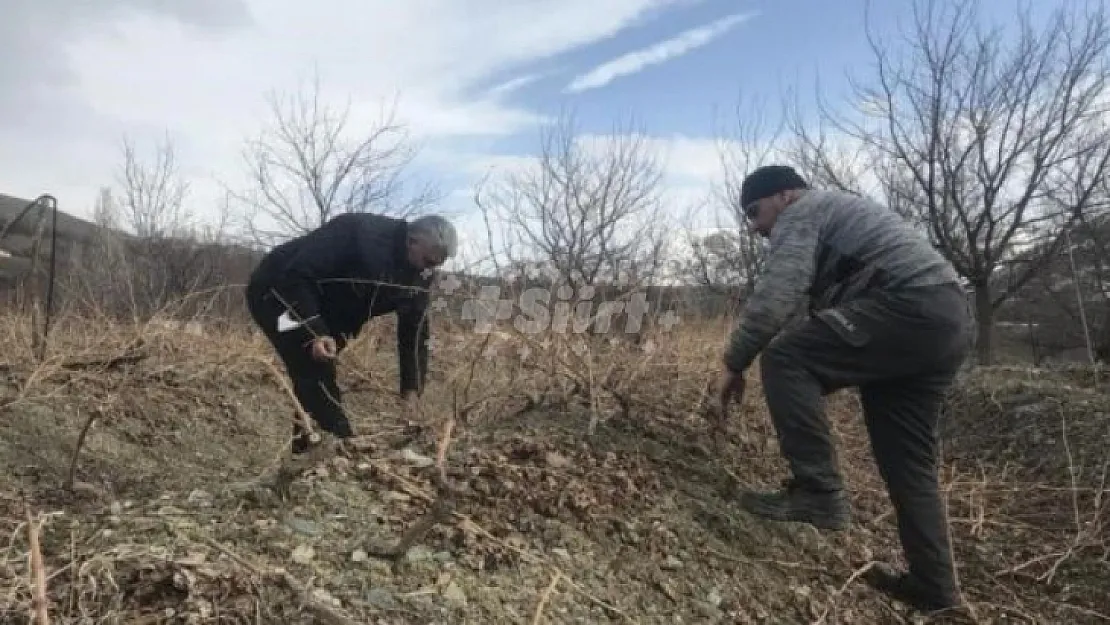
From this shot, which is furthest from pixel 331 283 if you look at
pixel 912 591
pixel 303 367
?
pixel 912 591

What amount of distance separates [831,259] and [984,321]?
10.7 m

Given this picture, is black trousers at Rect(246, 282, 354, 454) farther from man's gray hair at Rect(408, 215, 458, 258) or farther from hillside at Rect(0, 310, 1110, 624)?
man's gray hair at Rect(408, 215, 458, 258)

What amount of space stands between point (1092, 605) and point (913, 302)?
4.20 feet

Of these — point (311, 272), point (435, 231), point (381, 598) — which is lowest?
point (381, 598)

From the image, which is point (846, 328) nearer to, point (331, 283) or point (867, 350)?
point (867, 350)

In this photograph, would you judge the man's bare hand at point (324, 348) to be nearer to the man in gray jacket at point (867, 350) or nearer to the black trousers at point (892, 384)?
the man in gray jacket at point (867, 350)

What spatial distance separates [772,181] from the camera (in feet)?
9.00

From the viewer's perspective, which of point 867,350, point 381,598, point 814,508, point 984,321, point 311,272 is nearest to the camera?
point 381,598

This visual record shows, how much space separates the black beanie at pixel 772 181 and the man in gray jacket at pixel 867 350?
0.03m

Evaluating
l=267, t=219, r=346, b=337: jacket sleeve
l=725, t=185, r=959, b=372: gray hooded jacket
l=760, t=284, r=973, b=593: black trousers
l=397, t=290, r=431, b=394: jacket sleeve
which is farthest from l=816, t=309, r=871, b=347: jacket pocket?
l=267, t=219, r=346, b=337: jacket sleeve

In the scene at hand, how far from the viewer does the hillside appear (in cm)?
184

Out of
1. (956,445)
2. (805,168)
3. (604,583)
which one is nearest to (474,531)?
(604,583)

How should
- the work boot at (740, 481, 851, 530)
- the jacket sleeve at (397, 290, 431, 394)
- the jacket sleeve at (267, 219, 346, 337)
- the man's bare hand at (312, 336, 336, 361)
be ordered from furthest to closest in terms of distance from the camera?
the jacket sleeve at (397, 290, 431, 394), the jacket sleeve at (267, 219, 346, 337), the man's bare hand at (312, 336, 336, 361), the work boot at (740, 481, 851, 530)

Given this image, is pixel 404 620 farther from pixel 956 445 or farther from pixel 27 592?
pixel 956 445
